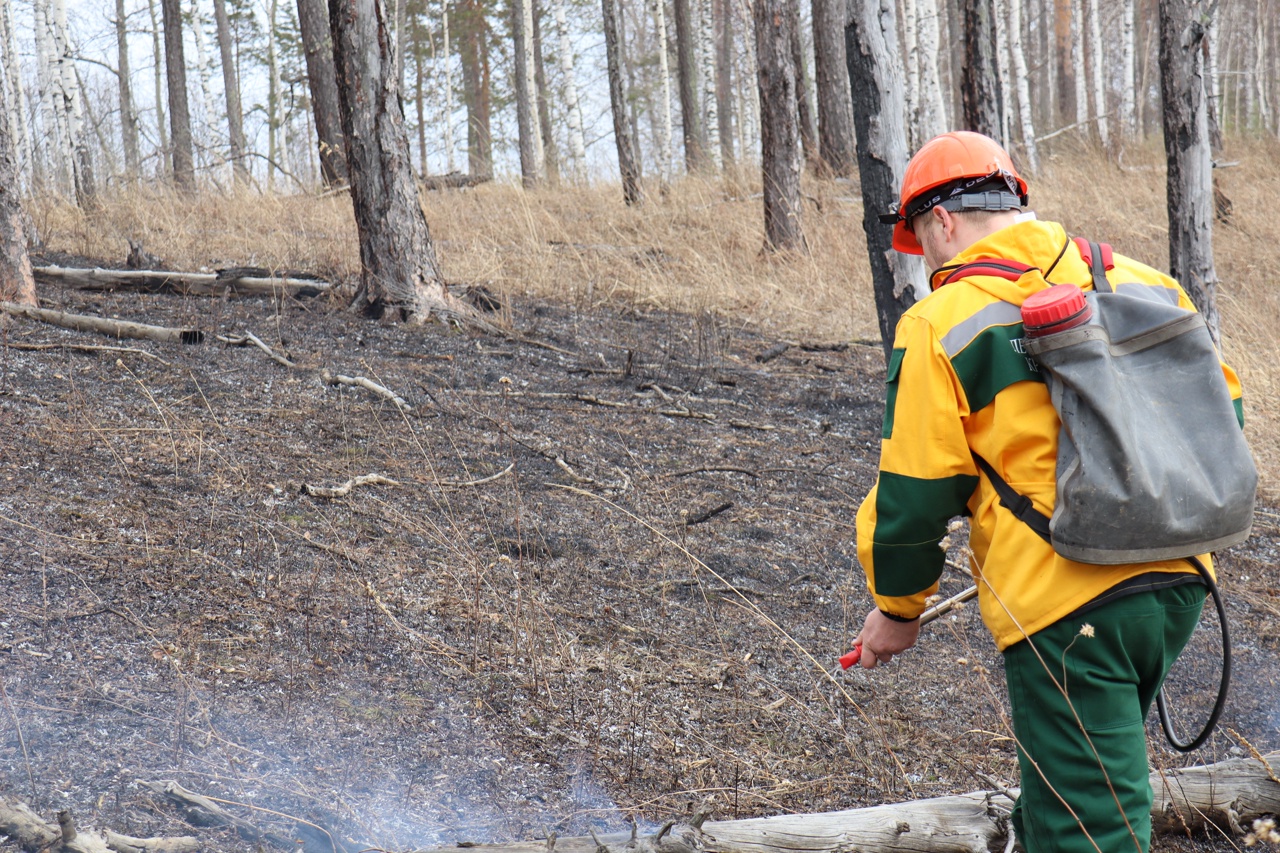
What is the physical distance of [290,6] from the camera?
91.2ft

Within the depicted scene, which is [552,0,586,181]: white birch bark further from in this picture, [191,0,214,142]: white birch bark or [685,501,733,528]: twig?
[685,501,733,528]: twig

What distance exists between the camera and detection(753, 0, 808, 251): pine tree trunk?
376 inches

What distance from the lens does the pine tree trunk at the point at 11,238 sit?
5398mm

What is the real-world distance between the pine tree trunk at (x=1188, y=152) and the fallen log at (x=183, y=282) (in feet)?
19.5

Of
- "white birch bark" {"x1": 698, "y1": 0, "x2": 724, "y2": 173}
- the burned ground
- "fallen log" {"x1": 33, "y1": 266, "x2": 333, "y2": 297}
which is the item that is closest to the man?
the burned ground

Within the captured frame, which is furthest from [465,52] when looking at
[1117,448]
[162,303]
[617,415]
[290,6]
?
[1117,448]

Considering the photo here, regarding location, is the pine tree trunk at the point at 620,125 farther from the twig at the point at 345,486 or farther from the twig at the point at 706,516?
the twig at the point at 345,486

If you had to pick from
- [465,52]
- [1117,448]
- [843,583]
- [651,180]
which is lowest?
[843,583]

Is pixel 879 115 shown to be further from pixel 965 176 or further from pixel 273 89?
pixel 273 89

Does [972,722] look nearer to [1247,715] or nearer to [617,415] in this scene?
[1247,715]

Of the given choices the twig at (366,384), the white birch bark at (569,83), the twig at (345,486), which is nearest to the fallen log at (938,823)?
the twig at (345,486)

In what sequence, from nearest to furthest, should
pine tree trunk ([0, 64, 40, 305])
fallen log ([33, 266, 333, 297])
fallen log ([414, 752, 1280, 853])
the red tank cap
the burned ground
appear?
1. the red tank cap
2. fallen log ([414, 752, 1280, 853])
3. the burned ground
4. pine tree trunk ([0, 64, 40, 305])
5. fallen log ([33, 266, 333, 297])

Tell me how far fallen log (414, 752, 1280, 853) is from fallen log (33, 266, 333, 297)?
18.8 feet

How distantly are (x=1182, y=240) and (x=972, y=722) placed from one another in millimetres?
4762
